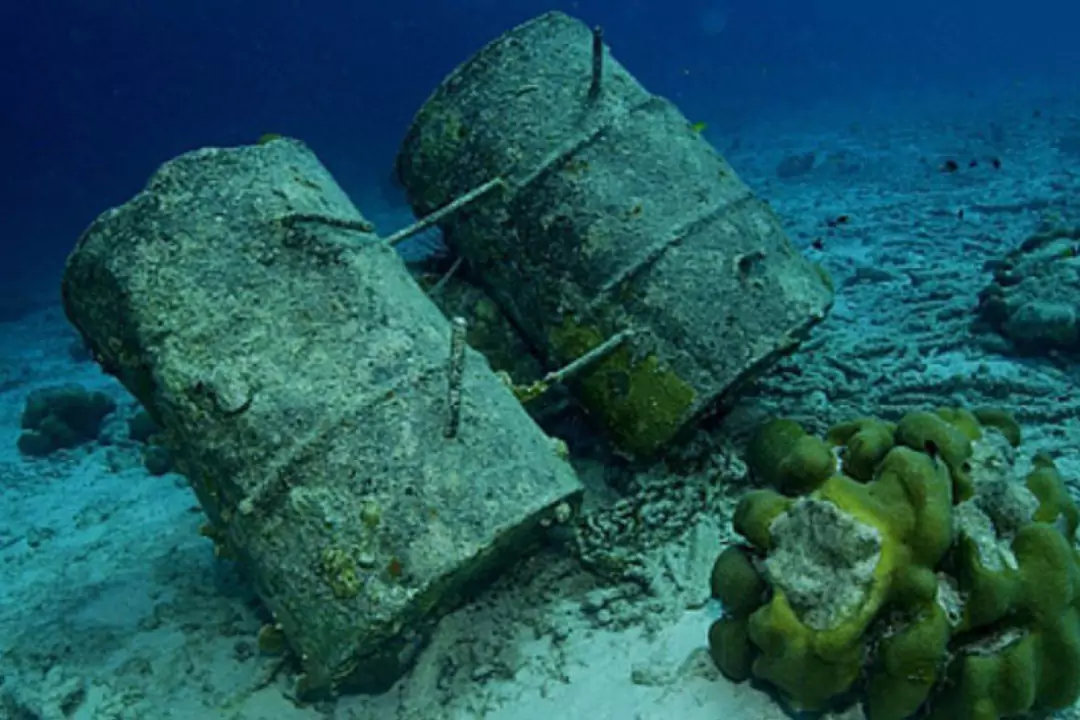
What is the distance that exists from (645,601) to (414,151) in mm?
2841

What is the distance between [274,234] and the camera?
3252 millimetres

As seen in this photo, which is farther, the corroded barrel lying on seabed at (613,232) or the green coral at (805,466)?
the corroded barrel lying on seabed at (613,232)

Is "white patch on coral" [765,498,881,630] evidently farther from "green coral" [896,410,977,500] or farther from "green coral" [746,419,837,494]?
"green coral" [896,410,977,500]

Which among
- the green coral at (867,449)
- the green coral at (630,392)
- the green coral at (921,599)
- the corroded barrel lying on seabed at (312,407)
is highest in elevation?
the corroded barrel lying on seabed at (312,407)

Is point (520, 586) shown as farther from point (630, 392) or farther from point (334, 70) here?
point (334, 70)

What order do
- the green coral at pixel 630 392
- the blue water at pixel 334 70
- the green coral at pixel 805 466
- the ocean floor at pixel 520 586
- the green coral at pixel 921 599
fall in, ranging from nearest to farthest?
the green coral at pixel 921 599
the green coral at pixel 805 466
the ocean floor at pixel 520 586
the green coral at pixel 630 392
the blue water at pixel 334 70

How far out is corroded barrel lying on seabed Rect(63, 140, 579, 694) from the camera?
2869mm

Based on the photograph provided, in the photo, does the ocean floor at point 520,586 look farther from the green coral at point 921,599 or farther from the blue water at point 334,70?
the blue water at point 334,70

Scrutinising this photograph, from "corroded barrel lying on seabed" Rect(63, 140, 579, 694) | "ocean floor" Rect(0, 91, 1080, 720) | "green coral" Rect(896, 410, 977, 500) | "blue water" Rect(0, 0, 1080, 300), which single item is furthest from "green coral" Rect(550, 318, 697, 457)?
"blue water" Rect(0, 0, 1080, 300)

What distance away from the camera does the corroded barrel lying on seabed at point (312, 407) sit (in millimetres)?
2869

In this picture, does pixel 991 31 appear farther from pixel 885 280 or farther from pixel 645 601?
pixel 645 601

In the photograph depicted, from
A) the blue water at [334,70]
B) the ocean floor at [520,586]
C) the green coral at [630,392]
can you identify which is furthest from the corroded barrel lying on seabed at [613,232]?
the blue water at [334,70]

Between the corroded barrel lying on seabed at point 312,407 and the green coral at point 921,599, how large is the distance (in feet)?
3.10

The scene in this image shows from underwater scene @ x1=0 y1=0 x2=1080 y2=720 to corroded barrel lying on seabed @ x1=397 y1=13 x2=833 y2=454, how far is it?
2cm
